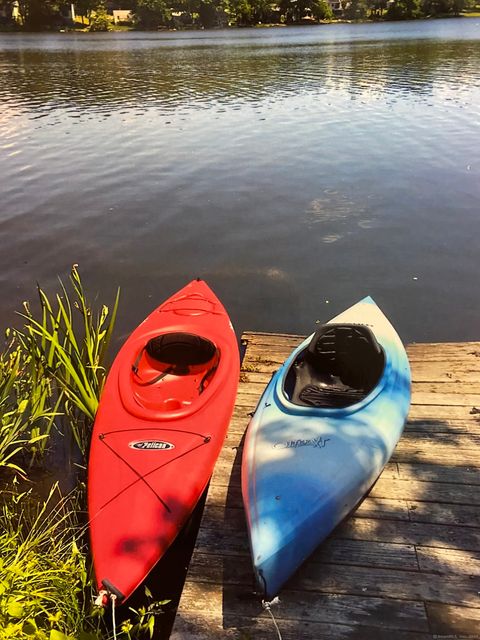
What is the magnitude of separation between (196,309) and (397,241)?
5988 mm

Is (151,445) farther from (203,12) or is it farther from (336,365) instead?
(203,12)

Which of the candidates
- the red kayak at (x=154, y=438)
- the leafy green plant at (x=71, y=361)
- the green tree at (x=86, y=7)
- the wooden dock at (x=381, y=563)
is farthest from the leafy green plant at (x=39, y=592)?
the green tree at (x=86, y=7)

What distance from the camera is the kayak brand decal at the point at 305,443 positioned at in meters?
4.11

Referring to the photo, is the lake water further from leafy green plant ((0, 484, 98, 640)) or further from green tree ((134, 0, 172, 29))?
green tree ((134, 0, 172, 29))

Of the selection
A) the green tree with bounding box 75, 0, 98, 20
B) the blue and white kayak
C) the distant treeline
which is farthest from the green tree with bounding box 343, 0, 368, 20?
the blue and white kayak

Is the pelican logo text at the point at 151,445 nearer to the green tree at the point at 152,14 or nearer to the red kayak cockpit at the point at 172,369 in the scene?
the red kayak cockpit at the point at 172,369

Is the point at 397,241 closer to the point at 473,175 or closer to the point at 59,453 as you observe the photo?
the point at 473,175

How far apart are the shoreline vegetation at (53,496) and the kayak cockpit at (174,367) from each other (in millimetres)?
579

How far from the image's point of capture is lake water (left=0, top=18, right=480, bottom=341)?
929cm

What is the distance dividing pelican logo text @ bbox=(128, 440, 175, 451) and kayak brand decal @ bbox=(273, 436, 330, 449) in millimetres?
1002

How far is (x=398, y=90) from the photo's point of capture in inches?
1032

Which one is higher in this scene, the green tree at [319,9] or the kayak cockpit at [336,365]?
the green tree at [319,9]

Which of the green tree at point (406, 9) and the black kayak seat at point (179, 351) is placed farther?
the green tree at point (406, 9)

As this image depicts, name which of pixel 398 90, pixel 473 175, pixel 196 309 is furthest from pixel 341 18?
pixel 196 309
